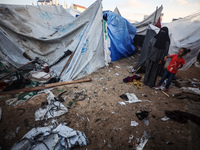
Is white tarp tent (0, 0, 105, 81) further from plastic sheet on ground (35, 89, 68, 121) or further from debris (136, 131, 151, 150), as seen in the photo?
debris (136, 131, 151, 150)

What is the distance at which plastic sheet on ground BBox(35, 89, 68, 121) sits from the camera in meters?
1.93

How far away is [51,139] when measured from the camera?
1500 millimetres

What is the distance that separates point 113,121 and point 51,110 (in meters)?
1.41

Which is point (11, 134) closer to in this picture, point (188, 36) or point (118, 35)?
point (118, 35)

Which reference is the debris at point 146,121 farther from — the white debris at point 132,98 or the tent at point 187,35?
the tent at point 187,35

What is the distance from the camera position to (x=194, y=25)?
3760 millimetres

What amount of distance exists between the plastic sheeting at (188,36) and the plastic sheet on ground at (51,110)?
508 cm

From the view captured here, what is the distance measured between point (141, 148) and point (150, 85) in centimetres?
227

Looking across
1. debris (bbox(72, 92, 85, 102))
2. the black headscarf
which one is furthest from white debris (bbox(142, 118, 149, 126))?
the black headscarf

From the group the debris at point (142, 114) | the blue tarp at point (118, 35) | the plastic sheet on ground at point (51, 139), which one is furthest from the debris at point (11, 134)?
the blue tarp at point (118, 35)

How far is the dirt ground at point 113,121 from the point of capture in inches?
63.7

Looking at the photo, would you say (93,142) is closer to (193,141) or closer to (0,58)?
(193,141)

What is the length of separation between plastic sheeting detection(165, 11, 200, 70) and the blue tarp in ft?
7.82

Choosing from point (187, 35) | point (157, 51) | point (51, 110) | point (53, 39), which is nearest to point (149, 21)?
point (187, 35)
